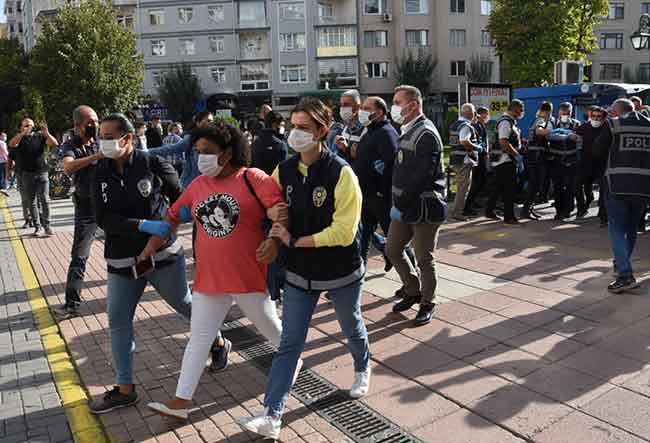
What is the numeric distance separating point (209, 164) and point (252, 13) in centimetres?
4933

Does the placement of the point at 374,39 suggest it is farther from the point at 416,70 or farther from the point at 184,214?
the point at 184,214

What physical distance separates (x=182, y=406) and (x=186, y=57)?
50.0 meters

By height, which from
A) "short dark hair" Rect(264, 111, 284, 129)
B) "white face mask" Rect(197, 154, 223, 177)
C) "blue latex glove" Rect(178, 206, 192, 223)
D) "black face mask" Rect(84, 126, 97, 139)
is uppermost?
"short dark hair" Rect(264, 111, 284, 129)

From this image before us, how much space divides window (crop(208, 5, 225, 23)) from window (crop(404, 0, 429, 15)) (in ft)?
48.7

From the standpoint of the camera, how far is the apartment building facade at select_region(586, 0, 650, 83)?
175 feet

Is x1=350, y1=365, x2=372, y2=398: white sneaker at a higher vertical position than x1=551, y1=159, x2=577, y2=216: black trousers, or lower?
lower

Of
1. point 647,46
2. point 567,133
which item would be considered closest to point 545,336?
point 567,133

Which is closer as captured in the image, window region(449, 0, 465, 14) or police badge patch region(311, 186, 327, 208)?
police badge patch region(311, 186, 327, 208)

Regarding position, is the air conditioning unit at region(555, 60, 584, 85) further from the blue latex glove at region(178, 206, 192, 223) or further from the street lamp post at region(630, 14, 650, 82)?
the blue latex glove at region(178, 206, 192, 223)

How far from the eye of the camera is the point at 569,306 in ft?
18.6

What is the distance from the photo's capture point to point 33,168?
11047 mm

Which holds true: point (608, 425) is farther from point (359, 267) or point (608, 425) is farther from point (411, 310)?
point (411, 310)

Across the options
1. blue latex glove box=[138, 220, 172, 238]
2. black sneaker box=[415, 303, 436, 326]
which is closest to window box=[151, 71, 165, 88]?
black sneaker box=[415, 303, 436, 326]

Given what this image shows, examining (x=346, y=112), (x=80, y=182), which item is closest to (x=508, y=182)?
(x=346, y=112)
